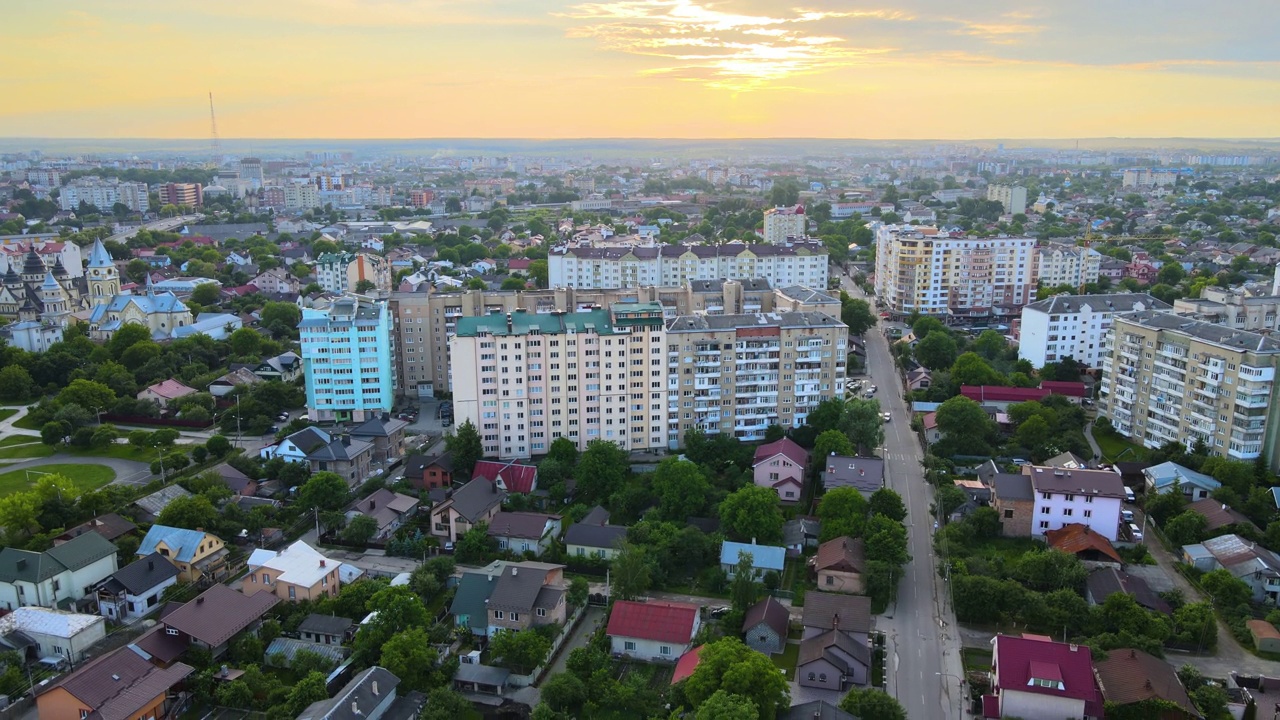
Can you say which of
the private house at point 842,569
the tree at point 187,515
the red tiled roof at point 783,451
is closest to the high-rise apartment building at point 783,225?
the red tiled roof at point 783,451

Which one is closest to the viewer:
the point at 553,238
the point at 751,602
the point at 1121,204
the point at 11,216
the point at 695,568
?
the point at 751,602

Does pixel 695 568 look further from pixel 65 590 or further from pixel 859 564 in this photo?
pixel 65 590

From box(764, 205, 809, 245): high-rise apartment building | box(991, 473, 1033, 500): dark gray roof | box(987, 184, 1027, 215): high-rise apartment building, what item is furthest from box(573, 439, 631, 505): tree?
box(987, 184, 1027, 215): high-rise apartment building

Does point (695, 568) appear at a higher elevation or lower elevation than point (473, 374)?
lower

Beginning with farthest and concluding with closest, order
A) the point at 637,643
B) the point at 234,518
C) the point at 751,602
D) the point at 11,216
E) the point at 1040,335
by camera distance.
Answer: the point at 11,216 < the point at 1040,335 < the point at 234,518 < the point at 751,602 < the point at 637,643

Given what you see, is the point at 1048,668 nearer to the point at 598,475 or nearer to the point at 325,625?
the point at 598,475

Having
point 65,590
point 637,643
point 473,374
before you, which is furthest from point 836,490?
point 65,590

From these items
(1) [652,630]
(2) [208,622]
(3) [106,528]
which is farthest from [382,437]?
(1) [652,630]
